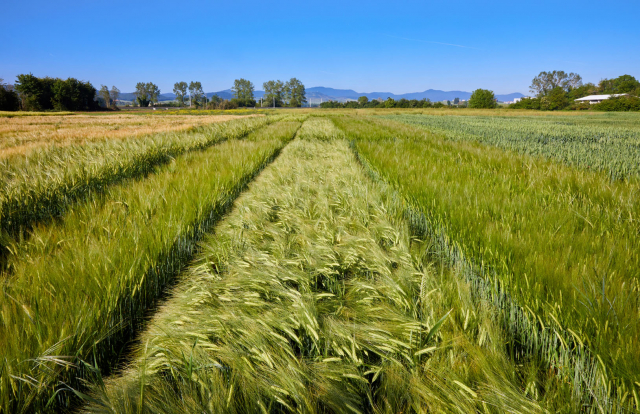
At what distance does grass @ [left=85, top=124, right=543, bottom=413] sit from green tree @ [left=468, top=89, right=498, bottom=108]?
3147 inches

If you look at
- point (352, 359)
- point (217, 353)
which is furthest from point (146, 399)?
point (352, 359)

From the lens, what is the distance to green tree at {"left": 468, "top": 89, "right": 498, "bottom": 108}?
66.5m

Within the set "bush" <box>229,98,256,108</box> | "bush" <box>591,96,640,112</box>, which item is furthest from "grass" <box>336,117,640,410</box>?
"bush" <box>229,98,256,108</box>

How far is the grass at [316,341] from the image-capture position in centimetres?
78

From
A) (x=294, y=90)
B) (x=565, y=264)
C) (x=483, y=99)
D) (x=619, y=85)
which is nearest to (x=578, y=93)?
(x=619, y=85)

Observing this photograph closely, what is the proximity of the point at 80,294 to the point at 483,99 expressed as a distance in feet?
268

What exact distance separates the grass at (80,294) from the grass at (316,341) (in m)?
0.11

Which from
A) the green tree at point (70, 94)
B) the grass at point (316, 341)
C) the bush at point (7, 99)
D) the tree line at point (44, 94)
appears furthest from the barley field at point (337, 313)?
the green tree at point (70, 94)

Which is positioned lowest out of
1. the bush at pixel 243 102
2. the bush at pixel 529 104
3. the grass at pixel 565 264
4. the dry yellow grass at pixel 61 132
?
the grass at pixel 565 264

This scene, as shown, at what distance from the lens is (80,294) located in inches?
43.2

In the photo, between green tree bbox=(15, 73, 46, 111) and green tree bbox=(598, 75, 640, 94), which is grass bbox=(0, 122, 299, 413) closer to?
green tree bbox=(15, 73, 46, 111)

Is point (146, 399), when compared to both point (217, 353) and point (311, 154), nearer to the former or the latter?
point (217, 353)

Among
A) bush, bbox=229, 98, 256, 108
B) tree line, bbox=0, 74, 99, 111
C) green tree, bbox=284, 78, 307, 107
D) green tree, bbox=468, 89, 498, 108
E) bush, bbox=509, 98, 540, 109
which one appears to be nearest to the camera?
tree line, bbox=0, 74, 99, 111

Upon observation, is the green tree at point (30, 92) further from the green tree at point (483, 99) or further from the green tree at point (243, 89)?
the green tree at point (483, 99)
